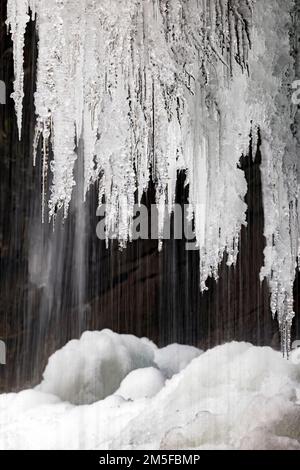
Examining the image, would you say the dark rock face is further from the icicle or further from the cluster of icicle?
the icicle

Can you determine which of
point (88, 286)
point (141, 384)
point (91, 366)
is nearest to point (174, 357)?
point (141, 384)

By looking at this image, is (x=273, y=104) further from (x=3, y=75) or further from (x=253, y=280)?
(x=3, y=75)

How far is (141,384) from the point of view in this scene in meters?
3.99

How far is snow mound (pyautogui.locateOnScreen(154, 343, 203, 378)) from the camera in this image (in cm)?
417

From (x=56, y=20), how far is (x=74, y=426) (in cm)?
234

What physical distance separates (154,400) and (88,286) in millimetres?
927

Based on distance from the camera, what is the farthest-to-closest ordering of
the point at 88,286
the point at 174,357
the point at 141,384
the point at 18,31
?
the point at 88,286
the point at 174,357
the point at 141,384
the point at 18,31

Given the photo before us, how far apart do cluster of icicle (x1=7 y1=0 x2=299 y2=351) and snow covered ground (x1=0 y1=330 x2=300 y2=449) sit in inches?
15.7

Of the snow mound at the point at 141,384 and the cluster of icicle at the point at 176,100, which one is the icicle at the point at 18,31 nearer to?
the cluster of icicle at the point at 176,100

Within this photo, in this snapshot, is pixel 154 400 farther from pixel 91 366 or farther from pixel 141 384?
pixel 91 366

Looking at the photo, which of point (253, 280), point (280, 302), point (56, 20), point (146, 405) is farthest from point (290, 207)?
point (56, 20)

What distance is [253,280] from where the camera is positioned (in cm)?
449

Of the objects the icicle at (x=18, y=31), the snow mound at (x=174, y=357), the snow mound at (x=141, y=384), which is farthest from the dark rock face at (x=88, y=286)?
the icicle at (x=18, y=31)

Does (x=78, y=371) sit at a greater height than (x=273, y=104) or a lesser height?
lesser
